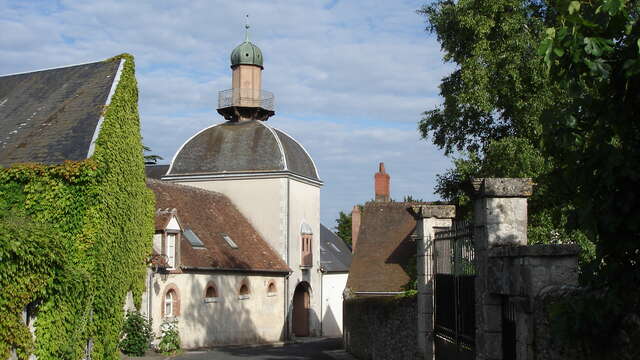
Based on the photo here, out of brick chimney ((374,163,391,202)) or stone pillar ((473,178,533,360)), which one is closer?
stone pillar ((473,178,533,360))

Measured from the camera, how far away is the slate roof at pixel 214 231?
30.3 m

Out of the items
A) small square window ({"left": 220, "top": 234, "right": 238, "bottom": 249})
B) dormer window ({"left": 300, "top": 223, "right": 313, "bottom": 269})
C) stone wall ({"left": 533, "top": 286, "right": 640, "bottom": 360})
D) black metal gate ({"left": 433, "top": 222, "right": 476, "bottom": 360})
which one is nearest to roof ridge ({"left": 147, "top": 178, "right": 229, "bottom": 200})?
small square window ({"left": 220, "top": 234, "right": 238, "bottom": 249})

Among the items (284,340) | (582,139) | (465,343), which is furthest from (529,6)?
(284,340)

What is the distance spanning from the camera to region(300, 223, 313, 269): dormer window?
128 ft

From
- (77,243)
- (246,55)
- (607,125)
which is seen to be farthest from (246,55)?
(607,125)

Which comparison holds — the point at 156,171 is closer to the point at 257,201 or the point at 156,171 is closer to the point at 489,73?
the point at 257,201

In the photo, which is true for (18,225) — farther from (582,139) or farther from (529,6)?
(529,6)

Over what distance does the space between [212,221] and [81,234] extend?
17846mm

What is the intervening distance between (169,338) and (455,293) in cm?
1804

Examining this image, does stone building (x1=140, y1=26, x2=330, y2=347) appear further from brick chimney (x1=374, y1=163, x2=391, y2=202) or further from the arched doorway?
brick chimney (x1=374, y1=163, x2=391, y2=202)

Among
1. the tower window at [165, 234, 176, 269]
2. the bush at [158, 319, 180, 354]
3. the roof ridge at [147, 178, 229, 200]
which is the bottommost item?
the bush at [158, 319, 180, 354]

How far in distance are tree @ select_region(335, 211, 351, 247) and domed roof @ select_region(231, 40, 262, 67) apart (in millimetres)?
27468

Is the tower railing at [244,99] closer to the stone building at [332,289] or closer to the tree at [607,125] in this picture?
the stone building at [332,289]

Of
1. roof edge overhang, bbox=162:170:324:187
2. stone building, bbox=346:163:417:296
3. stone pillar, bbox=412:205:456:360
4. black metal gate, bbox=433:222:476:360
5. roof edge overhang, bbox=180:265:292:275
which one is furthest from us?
roof edge overhang, bbox=162:170:324:187
